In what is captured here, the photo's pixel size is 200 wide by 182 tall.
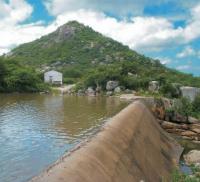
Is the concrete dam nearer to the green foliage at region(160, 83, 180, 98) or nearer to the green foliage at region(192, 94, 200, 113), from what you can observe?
the green foliage at region(192, 94, 200, 113)

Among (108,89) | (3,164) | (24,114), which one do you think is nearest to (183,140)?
(3,164)

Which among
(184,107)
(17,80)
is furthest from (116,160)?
(17,80)

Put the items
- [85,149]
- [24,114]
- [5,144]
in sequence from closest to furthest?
[85,149], [5,144], [24,114]

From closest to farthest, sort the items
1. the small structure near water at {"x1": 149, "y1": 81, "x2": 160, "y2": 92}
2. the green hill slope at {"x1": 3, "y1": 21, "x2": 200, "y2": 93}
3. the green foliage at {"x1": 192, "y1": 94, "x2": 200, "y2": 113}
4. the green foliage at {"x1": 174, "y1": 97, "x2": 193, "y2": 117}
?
the green foliage at {"x1": 174, "y1": 97, "x2": 193, "y2": 117} < the green foliage at {"x1": 192, "y1": 94, "x2": 200, "y2": 113} < the small structure near water at {"x1": 149, "y1": 81, "x2": 160, "y2": 92} < the green hill slope at {"x1": 3, "y1": 21, "x2": 200, "y2": 93}

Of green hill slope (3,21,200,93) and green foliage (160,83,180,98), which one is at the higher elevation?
green hill slope (3,21,200,93)

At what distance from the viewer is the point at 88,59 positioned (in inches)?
5600

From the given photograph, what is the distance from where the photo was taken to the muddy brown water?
2283 centimetres

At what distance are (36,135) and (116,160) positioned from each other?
20.0m

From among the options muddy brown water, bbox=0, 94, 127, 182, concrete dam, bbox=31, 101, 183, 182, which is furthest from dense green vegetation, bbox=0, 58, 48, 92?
concrete dam, bbox=31, 101, 183, 182

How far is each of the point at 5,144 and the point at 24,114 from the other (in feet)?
64.3

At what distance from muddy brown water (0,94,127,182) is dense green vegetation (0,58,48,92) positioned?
35.2 meters

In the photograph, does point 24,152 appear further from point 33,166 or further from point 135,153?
point 135,153

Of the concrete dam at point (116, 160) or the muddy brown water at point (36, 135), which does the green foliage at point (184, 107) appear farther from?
the concrete dam at point (116, 160)

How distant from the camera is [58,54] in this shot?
14575 centimetres
